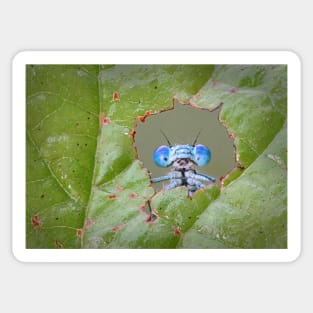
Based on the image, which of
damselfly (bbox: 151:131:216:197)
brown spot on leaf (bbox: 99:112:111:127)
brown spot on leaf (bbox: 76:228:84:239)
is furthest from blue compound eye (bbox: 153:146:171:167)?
brown spot on leaf (bbox: 76:228:84:239)

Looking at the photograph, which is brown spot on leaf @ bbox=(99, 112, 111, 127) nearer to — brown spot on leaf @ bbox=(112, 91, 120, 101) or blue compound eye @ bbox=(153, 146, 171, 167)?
brown spot on leaf @ bbox=(112, 91, 120, 101)

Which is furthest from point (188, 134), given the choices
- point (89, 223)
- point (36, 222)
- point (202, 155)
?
point (36, 222)

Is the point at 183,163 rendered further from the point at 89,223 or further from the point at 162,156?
the point at 89,223

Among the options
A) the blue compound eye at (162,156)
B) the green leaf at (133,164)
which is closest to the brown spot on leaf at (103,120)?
the green leaf at (133,164)

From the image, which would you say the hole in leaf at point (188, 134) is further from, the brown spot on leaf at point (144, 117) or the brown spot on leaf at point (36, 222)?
the brown spot on leaf at point (36, 222)

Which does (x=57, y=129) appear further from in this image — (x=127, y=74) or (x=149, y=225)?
(x=149, y=225)
